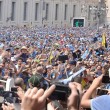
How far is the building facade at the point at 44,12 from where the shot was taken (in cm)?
5528

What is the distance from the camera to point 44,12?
61594mm

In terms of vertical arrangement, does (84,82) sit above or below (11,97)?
below

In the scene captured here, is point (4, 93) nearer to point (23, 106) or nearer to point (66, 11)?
point (23, 106)

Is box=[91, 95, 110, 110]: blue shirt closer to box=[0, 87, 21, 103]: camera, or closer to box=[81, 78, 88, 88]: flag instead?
box=[0, 87, 21, 103]: camera

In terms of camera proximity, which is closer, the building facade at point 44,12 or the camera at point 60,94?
the camera at point 60,94

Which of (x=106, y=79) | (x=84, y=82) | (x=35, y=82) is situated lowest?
(x=84, y=82)

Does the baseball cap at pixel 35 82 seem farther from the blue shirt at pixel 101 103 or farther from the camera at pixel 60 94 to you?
the blue shirt at pixel 101 103

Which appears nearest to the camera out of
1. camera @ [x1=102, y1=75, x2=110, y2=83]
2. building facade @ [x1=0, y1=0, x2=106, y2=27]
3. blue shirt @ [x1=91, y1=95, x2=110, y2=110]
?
blue shirt @ [x1=91, y1=95, x2=110, y2=110]

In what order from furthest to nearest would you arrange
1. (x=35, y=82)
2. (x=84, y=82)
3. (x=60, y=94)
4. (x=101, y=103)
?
(x=84, y=82)
(x=35, y=82)
(x=60, y=94)
(x=101, y=103)

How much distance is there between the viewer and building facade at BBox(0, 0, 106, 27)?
55.3 meters

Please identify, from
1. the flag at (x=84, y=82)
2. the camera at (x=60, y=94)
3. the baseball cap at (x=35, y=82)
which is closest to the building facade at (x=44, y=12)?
the flag at (x=84, y=82)

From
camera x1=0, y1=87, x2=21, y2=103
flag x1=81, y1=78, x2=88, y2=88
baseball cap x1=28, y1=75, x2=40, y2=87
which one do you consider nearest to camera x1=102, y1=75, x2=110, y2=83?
baseball cap x1=28, y1=75, x2=40, y2=87

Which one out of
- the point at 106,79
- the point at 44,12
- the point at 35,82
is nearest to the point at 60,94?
the point at 106,79

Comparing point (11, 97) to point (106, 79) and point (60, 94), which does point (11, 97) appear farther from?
point (60, 94)
